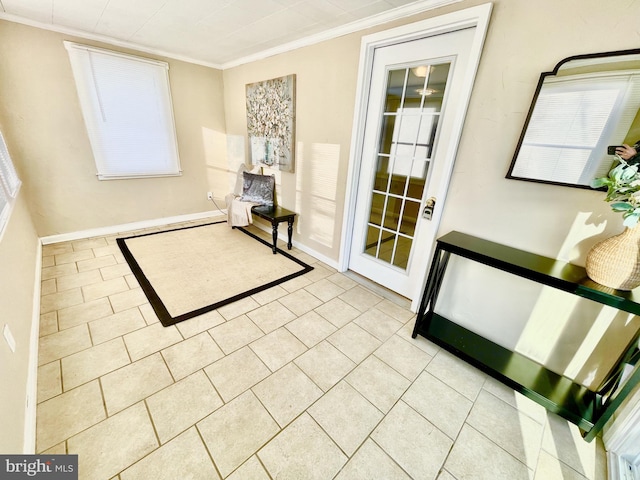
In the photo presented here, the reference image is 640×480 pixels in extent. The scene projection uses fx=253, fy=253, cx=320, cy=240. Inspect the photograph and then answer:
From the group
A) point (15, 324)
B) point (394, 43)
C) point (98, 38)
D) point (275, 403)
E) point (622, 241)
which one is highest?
point (98, 38)

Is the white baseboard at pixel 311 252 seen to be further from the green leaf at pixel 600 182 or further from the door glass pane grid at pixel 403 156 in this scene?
the green leaf at pixel 600 182

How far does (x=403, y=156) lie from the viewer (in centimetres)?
216

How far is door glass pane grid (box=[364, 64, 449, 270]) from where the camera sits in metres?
1.94

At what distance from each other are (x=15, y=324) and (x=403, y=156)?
8.97 feet

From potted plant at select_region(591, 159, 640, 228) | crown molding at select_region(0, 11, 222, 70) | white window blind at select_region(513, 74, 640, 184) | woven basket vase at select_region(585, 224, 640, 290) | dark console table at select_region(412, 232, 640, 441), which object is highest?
crown molding at select_region(0, 11, 222, 70)

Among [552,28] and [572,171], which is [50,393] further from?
[552,28]

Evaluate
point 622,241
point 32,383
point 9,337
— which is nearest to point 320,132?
point 622,241

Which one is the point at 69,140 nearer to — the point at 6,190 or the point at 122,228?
the point at 122,228

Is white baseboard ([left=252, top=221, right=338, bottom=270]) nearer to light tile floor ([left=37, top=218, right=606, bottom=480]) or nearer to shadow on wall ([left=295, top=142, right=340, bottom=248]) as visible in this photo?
shadow on wall ([left=295, top=142, right=340, bottom=248])

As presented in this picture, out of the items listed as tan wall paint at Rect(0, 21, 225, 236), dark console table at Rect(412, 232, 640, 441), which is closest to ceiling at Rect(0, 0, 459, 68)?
tan wall paint at Rect(0, 21, 225, 236)

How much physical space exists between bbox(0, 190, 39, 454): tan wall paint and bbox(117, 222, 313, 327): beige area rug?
70cm

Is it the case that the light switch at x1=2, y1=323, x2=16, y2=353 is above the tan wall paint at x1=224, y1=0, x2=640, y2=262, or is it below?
below

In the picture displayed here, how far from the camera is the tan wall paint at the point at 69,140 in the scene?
2.56 meters

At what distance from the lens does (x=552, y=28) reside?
1320 millimetres
